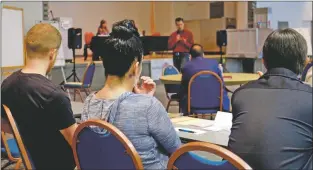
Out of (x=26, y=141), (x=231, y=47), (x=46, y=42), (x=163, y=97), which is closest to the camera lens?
(x=26, y=141)

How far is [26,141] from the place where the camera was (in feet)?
6.75

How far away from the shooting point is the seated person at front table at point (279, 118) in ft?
4.88

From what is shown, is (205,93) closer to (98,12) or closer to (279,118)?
(279,118)

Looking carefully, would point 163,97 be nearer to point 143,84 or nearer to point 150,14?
point 143,84

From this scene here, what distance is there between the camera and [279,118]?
150 centimetres

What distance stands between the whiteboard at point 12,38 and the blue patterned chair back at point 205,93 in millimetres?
3047

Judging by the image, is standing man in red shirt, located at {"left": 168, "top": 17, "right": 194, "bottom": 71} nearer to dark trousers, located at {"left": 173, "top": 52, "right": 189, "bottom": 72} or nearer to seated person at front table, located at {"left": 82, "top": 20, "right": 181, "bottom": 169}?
dark trousers, located at {"left": 173, "top": 52, "right": 189, "bottom": 72}

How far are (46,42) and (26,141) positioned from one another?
1.72 ft

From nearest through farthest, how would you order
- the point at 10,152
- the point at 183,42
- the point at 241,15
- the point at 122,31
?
the point at 122,31
the point at 10,152
the point at 183,42
the point at 241,15

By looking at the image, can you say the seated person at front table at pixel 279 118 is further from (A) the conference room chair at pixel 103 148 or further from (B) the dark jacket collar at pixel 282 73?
(A) the conference room chair at pixel 103 148

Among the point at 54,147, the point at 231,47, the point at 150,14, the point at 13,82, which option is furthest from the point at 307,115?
the point at 150,14

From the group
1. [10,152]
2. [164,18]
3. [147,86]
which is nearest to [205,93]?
[10,152]

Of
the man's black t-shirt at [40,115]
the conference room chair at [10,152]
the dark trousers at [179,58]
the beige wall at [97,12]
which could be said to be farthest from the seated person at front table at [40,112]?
the beige wall at [97,12]

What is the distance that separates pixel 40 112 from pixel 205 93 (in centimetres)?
259
